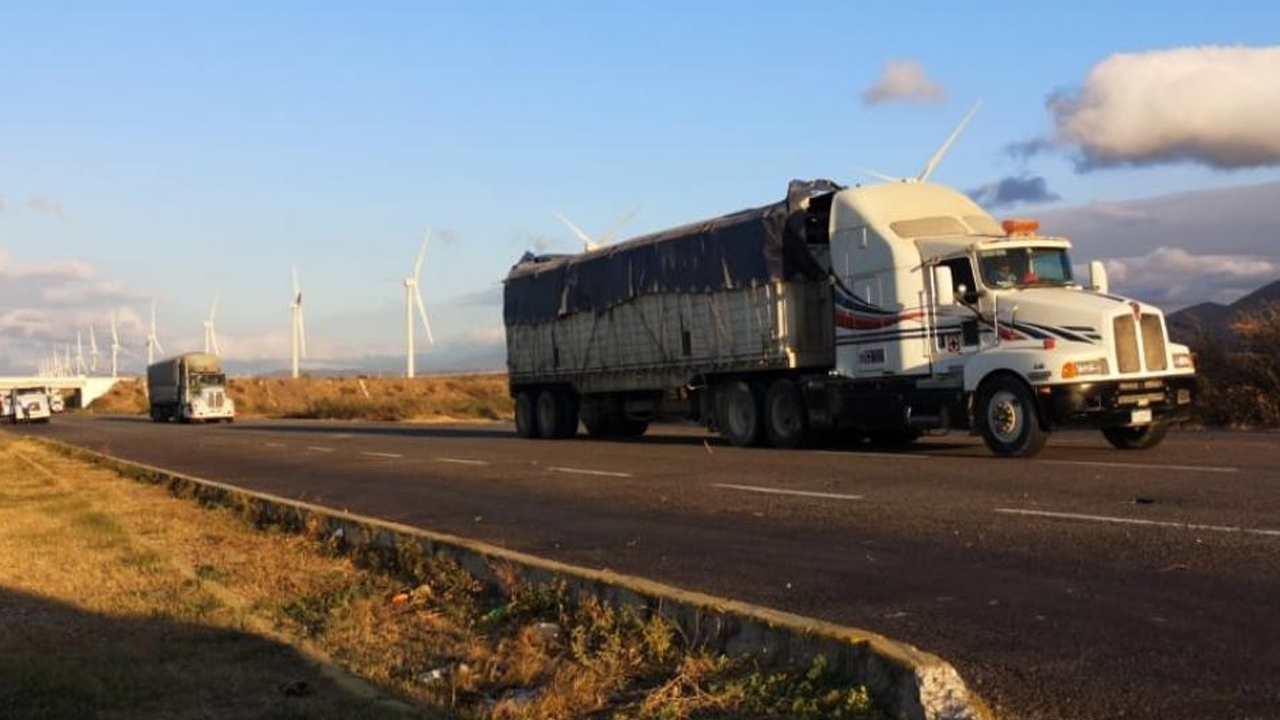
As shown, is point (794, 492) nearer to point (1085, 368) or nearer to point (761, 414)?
point (1085, 368)

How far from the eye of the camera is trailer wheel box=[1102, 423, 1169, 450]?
1686 cm

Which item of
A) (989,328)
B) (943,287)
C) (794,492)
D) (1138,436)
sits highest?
(943,287)

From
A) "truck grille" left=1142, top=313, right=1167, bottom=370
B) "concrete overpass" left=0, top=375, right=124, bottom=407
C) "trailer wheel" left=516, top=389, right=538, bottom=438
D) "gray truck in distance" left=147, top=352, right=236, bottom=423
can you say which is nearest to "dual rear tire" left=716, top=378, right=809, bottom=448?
"truck grille" left=1142, top=313, right=1167, bottom=370

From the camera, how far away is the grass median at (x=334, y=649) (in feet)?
18.0

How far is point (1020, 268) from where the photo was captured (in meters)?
17.4

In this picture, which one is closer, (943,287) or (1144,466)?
(1144,466)

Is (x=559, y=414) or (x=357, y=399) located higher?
(x=357, y=399)

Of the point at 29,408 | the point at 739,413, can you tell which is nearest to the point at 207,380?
the point at 29,408

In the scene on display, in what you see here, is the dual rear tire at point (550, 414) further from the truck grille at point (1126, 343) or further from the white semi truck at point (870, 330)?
the truck grille at point (1126, 343)

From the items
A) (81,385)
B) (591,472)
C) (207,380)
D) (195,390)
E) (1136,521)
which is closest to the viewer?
(1136,521)

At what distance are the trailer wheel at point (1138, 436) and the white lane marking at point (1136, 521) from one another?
6.64m

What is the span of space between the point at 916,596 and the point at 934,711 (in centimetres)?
272

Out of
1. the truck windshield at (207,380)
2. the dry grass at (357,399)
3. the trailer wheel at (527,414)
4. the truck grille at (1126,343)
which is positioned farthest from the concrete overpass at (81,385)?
the truck grille at (1126,343)

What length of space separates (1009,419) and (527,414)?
14249 mm
